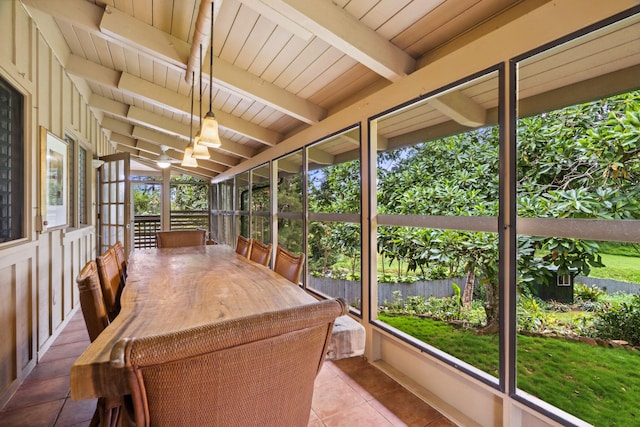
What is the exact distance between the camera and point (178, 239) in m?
3.65

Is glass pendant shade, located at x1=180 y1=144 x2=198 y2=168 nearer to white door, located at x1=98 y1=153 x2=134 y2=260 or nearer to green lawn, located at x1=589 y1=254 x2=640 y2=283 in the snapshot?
white door, located at x1=98 y1=153 x2=134 y2=260

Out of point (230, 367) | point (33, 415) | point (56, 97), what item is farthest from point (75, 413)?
point (56, 97)

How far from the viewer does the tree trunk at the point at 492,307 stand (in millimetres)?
2055

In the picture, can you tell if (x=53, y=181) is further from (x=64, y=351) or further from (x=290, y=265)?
(x=290, y=265)

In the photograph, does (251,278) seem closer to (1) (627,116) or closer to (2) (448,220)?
(2) (448,220)

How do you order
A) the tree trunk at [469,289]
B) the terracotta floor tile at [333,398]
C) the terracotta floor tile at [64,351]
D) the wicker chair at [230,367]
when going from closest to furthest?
the wicker chair at [230,367]
the terracotta floor tile at [333,398]
the tree trunk at [469,289]
the terracotta floor tile at [64,351]

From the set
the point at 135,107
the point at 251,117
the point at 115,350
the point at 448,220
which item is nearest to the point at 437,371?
the point at 448,220

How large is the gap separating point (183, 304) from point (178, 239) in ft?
8.30

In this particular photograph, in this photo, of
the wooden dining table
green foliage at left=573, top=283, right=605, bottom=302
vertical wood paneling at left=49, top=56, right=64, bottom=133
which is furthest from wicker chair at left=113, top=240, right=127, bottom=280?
green foliage at left=573, top=283, right=605, bottom=302

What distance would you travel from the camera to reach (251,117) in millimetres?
3748

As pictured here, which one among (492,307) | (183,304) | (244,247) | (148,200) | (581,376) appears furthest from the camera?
(148,200)

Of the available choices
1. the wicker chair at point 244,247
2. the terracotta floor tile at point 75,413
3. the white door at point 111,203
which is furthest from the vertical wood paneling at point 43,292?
the white door at point 111,203

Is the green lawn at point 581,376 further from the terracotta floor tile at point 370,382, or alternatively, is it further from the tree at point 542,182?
the terracotta floor tile at point 370,382

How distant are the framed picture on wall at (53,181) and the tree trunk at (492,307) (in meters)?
3.39
